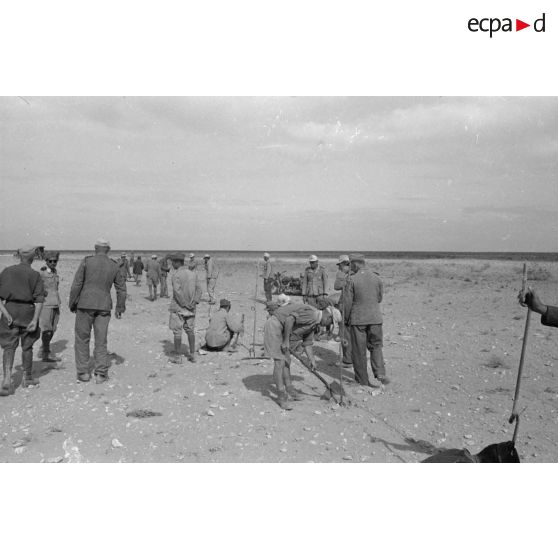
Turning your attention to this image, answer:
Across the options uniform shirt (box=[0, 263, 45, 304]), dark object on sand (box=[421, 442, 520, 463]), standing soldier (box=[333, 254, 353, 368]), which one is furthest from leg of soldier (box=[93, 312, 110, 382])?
dark object on sand (box=[421, 442, 520, 463])

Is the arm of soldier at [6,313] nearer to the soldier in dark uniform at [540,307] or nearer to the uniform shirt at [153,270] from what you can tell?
the soldier in dark uniform at [540,307]

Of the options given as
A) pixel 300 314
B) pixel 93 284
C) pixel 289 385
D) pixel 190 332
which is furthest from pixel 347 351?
pixel 93 284

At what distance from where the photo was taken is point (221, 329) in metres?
8.34

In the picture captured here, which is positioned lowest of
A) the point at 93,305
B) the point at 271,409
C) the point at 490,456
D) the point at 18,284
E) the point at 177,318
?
the point at 271,409

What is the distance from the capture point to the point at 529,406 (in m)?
5.87

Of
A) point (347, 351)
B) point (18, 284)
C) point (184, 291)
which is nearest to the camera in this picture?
point (18, 284)

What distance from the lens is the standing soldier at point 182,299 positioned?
7516mm

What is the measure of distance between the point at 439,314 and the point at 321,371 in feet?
22.3

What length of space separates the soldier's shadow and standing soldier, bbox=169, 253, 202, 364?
133 centimetres

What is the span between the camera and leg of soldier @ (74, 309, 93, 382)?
662 cm

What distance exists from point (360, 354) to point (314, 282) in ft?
10.9

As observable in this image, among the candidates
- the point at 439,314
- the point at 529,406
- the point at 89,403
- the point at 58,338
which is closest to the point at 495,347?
the point at 529,406

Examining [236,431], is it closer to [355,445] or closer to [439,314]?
[355,445]

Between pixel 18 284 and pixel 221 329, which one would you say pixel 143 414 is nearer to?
pixel 18 284
